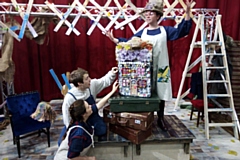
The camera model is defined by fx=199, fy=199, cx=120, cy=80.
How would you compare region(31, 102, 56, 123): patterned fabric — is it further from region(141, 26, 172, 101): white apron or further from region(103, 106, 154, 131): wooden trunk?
region(141, 26, 172, 101): white apron

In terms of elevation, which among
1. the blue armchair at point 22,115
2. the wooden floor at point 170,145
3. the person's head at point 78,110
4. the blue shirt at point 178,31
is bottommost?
the wooden floor at point 170,145

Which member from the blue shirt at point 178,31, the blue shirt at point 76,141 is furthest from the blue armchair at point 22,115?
the blue shirt at point 178,31

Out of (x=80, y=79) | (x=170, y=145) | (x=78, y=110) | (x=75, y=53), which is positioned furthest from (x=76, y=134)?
(x=75, y=53)

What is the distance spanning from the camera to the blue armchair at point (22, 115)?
201 cm

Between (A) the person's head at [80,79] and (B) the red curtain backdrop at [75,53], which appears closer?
(A) the person's head at [80,79]

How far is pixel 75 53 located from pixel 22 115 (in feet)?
6.24

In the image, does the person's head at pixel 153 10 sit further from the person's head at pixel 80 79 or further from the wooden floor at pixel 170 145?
the wooden floor at pixel 170 145

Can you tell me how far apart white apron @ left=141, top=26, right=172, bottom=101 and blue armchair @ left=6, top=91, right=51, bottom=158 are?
1315 millimetres

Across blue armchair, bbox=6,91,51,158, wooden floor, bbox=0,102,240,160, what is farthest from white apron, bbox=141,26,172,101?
blue armchair, bbox=6,91,51,158

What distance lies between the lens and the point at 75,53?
12.5 feet

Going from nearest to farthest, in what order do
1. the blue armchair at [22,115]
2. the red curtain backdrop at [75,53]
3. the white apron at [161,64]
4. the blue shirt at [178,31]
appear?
1. the blue shirt at [178,31]
2. the white apron at [161,64]
3. the blue armchair at [22,115]
4. the red curtain backdrop at [75,53]

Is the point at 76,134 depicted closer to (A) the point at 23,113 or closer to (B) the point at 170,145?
(B) the point at 170,145

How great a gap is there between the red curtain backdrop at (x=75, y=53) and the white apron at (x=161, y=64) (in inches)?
87.7

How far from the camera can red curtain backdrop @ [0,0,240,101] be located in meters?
3.62
